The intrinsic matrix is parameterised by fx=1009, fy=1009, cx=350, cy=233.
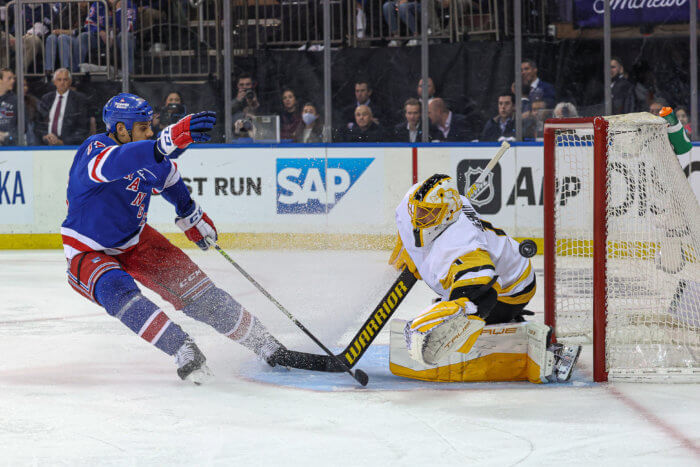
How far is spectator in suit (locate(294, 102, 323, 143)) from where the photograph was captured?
7688mm

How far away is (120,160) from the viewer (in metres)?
3.24

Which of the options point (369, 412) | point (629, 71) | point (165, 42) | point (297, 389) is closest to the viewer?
point (369, 412)

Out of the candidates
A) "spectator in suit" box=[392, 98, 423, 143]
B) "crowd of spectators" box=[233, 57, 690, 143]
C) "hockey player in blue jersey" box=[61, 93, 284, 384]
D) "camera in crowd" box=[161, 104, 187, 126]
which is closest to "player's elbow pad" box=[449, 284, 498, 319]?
"hockey player in blue jersey" box=[61, 93, 284, 384]

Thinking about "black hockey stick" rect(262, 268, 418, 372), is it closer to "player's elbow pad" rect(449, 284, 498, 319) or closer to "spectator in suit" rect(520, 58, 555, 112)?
"player's elbow pad" rect(449, 284, 498, 319)

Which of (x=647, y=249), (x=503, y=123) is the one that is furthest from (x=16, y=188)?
(x=647, y=249)

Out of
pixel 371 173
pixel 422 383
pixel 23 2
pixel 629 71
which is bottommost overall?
pixel 422 383

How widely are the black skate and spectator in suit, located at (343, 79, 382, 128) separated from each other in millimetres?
4507

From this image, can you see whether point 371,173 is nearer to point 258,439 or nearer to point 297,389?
point 297,389

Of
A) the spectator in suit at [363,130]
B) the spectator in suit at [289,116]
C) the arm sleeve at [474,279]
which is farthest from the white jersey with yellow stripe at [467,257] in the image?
the spectator in suit at [289,116]

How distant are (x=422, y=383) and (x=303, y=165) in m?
4.44

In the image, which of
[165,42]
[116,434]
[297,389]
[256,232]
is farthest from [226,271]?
[116,434]

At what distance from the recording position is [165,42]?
8109 millimetres

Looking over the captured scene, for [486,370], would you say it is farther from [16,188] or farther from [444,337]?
[16,188]

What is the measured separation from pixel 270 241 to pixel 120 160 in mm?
4428
